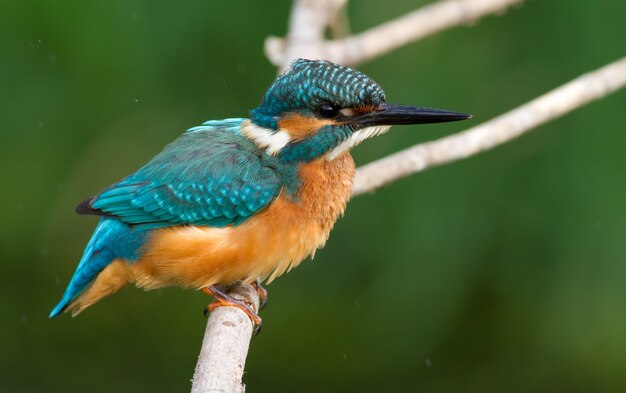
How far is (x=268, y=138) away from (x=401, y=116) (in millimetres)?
410

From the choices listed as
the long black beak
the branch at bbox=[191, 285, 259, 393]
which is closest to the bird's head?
the long black beak

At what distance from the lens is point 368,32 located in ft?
12.6

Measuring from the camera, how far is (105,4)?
364 centimetres

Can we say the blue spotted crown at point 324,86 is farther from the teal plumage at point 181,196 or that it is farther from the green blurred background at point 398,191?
the green blurred background at point 398,191

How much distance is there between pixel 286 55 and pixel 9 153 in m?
0.99

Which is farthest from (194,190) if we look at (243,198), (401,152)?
(401,152)

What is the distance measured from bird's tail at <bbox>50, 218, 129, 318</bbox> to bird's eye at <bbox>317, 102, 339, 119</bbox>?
2.23 feet

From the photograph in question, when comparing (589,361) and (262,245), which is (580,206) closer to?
(589,361)

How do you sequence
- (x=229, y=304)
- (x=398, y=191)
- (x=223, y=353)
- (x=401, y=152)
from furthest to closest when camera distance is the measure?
(x=398, y=191) < (x=401, y=152) < (x=229, y=304) < (x=223, y=353)

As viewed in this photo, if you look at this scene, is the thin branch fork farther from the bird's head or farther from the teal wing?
the teal wing

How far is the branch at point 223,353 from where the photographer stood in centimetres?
242

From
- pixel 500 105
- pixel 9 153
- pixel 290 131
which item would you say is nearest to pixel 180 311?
pixel 9 153

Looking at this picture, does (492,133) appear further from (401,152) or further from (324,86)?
(324,86)

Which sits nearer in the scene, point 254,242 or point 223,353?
point 223,353
